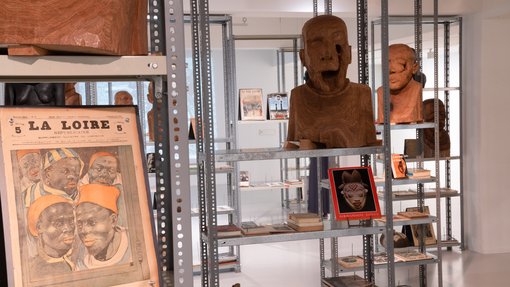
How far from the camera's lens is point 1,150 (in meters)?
1.25

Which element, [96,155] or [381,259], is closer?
[96,155]

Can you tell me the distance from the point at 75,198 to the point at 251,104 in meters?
4.64

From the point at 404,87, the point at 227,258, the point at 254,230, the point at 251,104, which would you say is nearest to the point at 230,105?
the point at 251,104

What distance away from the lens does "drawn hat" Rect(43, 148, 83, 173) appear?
1.28 metres

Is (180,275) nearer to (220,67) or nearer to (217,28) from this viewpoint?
(217,28)

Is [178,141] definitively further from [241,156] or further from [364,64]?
[364,64]

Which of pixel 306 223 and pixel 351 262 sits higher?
pixel 306 223

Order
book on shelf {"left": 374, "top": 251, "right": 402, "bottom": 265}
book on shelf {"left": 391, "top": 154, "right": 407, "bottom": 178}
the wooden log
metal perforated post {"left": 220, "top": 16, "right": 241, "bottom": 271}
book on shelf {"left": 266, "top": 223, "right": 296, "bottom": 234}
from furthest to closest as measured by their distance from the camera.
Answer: metal perforated post {"left": 220, "top": 16, "right": 241, "bottom": 271}
book on shelf {"left": 391, "top": 154, "right": 407, "bottom": 178}
book on shelf {"left": 374, "top": 251, "right": 402, "bottom": 265}
book on shelf {"left": 266, "top": 223, "right": 296, "bottom": 234}
the wooden log

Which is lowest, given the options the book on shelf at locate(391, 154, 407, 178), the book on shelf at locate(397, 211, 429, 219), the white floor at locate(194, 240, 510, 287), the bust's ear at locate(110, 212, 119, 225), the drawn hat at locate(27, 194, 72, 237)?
the white floor at locate(194, 240, 510, 287)

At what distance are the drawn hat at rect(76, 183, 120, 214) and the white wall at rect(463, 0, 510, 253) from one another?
17.6ft

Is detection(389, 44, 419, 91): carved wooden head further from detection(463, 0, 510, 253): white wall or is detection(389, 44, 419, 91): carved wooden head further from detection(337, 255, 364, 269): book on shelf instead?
detection(337, 255, 364, 269): book on shelf

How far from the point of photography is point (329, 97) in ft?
11.4

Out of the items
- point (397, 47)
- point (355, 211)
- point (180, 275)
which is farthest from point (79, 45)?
point (397, 47)

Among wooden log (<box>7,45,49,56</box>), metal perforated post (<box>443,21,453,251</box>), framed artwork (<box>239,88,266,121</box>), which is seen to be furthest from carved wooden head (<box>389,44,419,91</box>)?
wooden log (<box>7,45,49,56</box>)
